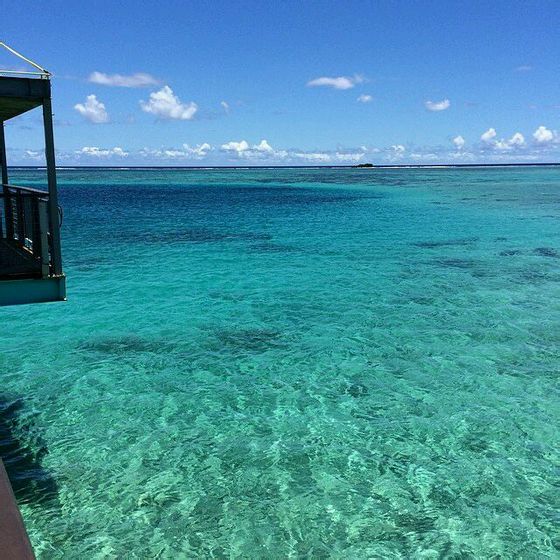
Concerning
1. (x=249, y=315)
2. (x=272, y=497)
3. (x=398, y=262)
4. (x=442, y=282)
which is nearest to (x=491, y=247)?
(x=398, y=262)

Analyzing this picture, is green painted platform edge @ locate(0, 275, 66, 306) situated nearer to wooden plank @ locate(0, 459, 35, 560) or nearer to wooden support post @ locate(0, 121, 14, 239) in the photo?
wooden support post @ locate(0, 121, 14, 239)

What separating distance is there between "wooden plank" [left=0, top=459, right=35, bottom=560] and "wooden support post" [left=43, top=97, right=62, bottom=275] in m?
4.44

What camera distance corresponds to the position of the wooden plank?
3.80 m

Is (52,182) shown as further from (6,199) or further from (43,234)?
(6,199)

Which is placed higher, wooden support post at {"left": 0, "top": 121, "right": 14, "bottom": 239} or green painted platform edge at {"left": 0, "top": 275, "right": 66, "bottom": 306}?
wooden support post at {"left": 0, "top": 121, "right": 14, "bottom": 239}

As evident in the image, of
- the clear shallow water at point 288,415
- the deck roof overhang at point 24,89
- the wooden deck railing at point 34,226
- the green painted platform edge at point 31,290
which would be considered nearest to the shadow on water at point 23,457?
the clear shallow water at point 288,415

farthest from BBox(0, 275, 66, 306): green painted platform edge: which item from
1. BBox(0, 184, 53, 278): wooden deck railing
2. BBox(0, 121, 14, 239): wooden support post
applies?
BBox(0, 121, 14, 239): wooden support post

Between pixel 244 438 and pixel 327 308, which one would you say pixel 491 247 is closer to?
pixel 327 308

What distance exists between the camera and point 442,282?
2058cm

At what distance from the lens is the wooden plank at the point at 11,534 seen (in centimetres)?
380

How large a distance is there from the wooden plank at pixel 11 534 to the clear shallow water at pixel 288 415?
2573 millimetres

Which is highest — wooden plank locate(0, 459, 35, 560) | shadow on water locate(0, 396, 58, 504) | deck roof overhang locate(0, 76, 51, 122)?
deck roof overhang locate(0, 76, 51, 122)

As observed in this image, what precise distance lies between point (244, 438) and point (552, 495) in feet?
15.4

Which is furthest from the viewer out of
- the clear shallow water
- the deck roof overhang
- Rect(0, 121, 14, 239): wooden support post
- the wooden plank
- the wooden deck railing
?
Rect(0, 121, 14, 239): wooden support post
